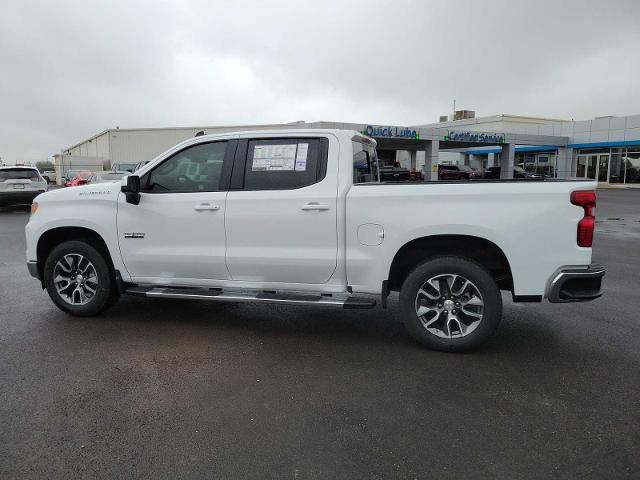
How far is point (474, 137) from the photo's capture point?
38.3 meters

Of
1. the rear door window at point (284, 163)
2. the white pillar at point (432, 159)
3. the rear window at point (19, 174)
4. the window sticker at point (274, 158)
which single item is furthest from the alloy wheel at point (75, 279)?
the white pillar at point (432, 159)

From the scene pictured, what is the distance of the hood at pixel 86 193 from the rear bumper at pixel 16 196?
48.0 feet

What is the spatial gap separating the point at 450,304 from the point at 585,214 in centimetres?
134

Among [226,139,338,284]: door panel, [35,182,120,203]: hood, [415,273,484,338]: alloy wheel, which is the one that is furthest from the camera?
[35,182,120,203]: hood

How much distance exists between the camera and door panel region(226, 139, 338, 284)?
15.5 ft

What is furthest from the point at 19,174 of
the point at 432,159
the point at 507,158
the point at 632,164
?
the point at 632,164

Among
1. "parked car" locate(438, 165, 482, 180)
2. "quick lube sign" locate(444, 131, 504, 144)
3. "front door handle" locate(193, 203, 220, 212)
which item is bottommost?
"front door handle" locate(193, 203, 220, 212)

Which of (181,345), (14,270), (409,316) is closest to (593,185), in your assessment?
(409,316)

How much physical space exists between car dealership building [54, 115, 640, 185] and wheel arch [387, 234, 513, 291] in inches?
1029

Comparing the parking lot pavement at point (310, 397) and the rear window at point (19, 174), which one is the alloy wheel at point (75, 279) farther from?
the rear window at point (19, 174)

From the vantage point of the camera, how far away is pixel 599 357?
4.45 m

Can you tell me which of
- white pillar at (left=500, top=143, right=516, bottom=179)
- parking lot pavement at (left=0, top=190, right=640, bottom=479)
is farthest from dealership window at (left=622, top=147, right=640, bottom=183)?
parking lot pavement at (left=0, top=190, right=640, bottom=479)

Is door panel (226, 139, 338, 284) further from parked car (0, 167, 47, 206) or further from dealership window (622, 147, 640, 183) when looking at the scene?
dealership window (622, 147, 640, 183)

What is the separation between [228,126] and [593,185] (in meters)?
44.4
